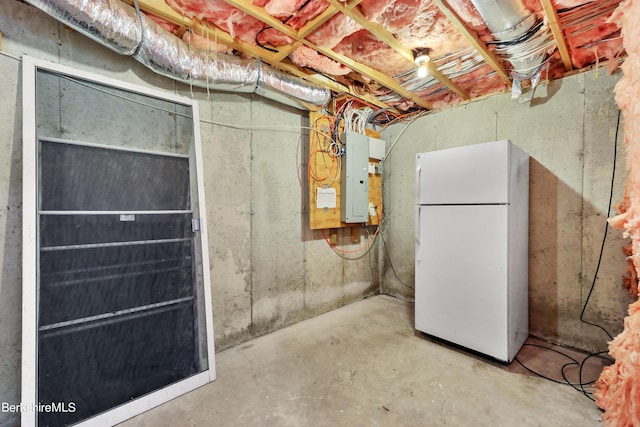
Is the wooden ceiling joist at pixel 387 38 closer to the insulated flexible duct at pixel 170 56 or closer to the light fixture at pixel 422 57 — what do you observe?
the light fixture at pixel 422 57

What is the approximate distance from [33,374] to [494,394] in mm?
2516

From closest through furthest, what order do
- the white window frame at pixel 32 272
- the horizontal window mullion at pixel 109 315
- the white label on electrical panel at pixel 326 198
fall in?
the white window frame at pixel 32 272, the horizontal window mullion at pixel 109 315, the white label on electrical panel at pixel 326 198

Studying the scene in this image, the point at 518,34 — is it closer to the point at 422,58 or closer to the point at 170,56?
the point at 422,58

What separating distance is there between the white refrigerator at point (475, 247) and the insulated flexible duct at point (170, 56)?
1339 mm

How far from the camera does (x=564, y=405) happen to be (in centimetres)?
160

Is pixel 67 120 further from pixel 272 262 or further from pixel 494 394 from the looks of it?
pixel 494 394

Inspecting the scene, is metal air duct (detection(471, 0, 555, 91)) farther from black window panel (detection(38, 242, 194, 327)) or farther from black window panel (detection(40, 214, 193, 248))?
black window panel (detection(38, 242, 194, 327))

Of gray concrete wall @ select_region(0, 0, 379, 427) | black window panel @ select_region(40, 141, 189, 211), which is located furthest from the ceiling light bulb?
black window panel @ select_region(40, 141, 189, 211)

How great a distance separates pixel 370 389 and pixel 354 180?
1.98 metres

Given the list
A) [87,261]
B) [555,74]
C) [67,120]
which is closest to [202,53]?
[67,120]

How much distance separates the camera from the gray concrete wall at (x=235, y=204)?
143 cm

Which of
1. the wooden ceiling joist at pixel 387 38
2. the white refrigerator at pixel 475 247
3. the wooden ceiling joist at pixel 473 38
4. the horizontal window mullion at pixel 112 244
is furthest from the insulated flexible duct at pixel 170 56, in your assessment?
the white refrigerator at pixel 475 247

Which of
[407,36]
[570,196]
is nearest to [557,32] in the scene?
[407,36]

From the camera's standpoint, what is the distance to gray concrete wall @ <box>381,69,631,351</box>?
2125 millimetres
